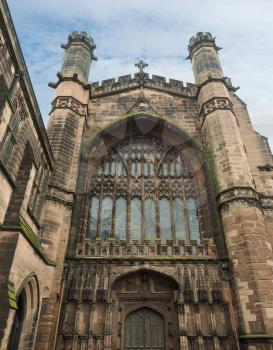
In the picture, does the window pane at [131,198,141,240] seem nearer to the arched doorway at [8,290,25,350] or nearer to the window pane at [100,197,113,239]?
the window pane at [100,197,113,239]

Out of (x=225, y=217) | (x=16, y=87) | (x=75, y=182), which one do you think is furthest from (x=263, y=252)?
(x=16, y=87)

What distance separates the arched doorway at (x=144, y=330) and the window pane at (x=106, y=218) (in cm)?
282

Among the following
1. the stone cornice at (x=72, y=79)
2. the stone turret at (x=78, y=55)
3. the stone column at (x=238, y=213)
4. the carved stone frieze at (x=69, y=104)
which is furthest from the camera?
the stone turret at (x=78, y=55)

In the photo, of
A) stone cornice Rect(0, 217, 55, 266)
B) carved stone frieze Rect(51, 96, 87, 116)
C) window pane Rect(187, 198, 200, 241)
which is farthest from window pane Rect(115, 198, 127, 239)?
carved stone frieze Rect(51, 96, 87, 116)

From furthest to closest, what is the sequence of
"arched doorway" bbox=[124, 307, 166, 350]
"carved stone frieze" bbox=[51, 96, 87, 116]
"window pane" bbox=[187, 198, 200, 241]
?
"carved stone frieze" bbox=[51, 96, 87, 116] → "window pane" bbox=[187, 198, 200, 241] → "arched doorway" bbox=[124, 307, 166, 350]

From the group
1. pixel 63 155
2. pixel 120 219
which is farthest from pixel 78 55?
pixel 120 219

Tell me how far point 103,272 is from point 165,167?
5264 mm

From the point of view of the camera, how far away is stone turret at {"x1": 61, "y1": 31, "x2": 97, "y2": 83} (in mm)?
13586

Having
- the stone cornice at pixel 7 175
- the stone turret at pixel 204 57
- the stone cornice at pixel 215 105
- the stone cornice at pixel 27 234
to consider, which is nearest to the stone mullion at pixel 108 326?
the stone cornice at pixel 27 234

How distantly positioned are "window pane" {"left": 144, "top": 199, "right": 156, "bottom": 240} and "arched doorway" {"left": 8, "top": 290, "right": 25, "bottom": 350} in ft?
14.8

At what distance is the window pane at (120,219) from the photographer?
10.5 meters

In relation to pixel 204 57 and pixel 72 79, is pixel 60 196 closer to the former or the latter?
pixel 72 79

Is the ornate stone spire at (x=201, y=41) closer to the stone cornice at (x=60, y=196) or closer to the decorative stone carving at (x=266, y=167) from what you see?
the decorative stone carving at (x=266, y=167)

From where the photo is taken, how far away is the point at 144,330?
8.46 metres
